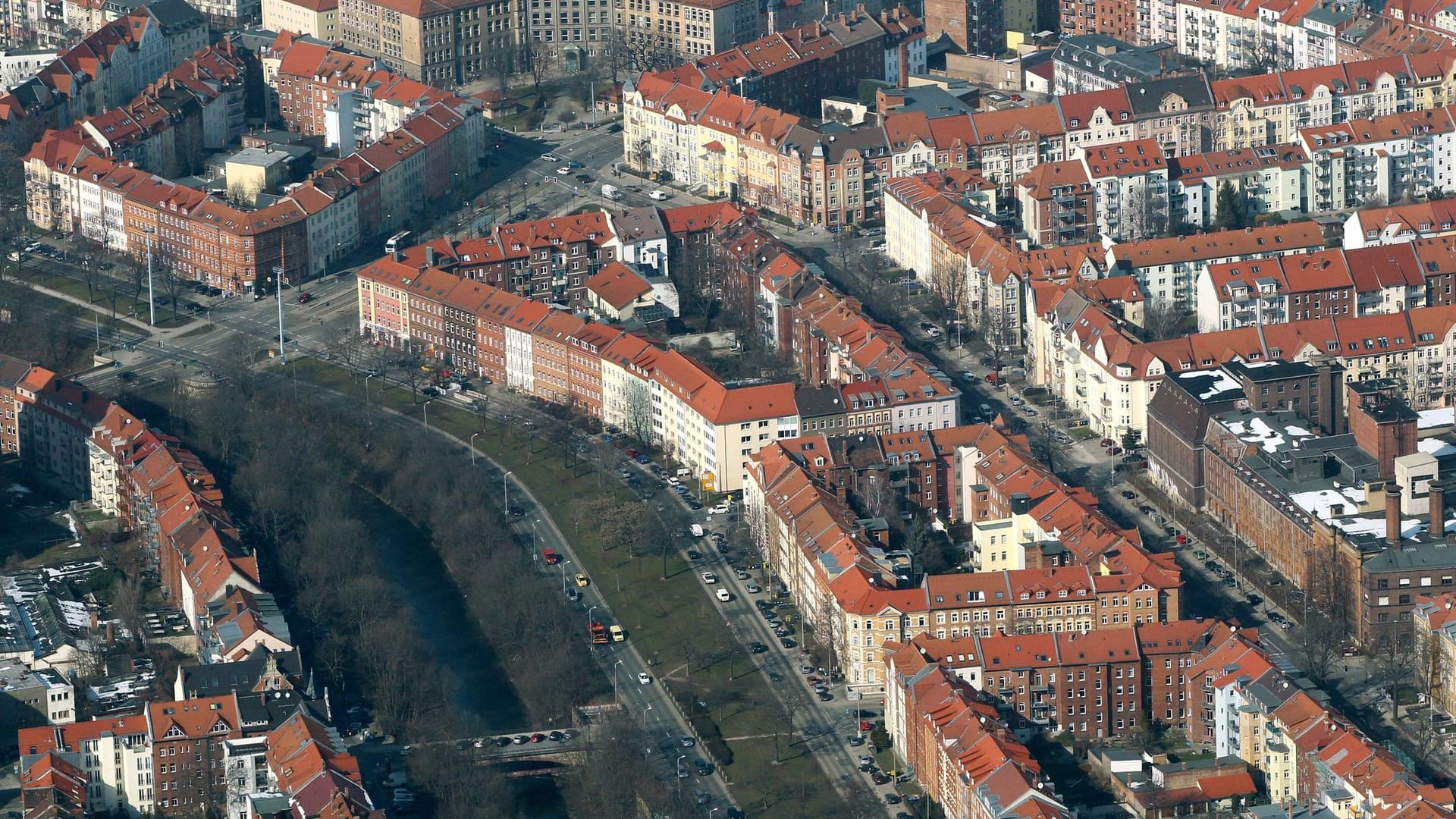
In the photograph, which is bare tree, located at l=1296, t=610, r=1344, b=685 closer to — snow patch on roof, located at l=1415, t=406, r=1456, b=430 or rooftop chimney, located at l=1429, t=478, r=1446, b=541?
rooftop chimney, located at l=1429, t=478, r=1446, b=541

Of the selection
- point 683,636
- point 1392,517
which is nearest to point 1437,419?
point 1392,517

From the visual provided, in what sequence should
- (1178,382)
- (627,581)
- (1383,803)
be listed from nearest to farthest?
(1383,803) → (627,581) → (1178,382)

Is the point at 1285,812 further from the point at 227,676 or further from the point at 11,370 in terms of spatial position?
the point at 11,370

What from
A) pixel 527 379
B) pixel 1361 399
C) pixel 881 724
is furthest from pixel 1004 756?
pixel 527 379

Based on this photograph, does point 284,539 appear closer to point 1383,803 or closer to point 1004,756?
point 1004,756

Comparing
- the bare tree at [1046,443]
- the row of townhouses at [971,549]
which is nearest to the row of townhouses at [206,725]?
the row of townhouses at [971,549]

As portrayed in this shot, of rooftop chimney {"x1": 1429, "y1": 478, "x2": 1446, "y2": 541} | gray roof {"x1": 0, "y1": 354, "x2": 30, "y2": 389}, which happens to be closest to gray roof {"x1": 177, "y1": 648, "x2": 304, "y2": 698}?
gray roof {"x1": 0, "y1": 354, "x2": 30, "y2": 389}
